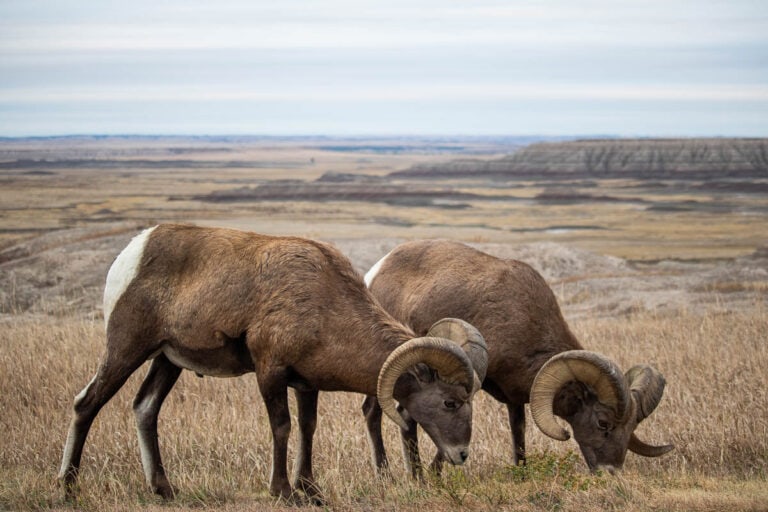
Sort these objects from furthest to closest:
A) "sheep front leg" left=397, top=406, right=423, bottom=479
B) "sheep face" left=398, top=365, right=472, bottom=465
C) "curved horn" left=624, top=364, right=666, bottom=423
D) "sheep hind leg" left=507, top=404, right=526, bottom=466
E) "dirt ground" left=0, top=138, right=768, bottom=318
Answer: "dirt ground" left=0, top=138, right=768, bottom=318 → "sheep hind leg" left=507, top=404, right=526, bottom=466 → "sheep front leg" left=397, top=406, right=423, bottom=479 → "curved horn" left=624, top=364, right=666, bottom=423 → "sheep face" left=398, top=365, right=472, bottom=465

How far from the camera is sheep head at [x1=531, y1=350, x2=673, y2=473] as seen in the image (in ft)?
25.3

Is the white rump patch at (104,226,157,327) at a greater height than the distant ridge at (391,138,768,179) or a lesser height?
greater

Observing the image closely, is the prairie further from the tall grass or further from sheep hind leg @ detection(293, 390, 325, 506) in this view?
sheep hind leg @ detection(293, 390, 325, 506)

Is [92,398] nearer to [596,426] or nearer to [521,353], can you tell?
[521,353]

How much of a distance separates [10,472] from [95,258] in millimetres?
18265

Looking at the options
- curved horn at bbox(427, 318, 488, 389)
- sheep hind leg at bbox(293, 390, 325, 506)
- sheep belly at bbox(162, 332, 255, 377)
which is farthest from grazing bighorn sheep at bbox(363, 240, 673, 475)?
sheep belly at bbox(162, 332, 255, 377)

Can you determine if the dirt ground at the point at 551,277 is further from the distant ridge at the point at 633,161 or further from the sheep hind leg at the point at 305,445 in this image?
the distant ridge at the point at 633,161

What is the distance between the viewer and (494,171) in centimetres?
10750

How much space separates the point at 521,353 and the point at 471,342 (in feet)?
4.69

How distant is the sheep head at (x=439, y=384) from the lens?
22.2 feet

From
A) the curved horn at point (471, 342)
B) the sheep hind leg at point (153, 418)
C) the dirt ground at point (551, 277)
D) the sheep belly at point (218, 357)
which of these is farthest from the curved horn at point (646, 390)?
the dirt ground at point (551, 277)

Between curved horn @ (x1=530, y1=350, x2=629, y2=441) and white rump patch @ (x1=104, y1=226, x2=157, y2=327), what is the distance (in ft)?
11.3

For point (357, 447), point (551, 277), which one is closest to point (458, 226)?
point (551, 277)

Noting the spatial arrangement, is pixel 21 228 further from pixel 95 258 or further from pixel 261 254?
pixel 261 254
